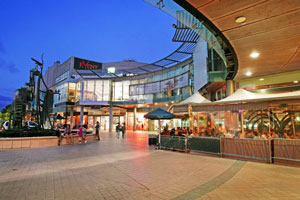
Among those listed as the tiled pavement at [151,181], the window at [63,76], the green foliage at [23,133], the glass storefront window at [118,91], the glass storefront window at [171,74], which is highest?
the window at [63,76]

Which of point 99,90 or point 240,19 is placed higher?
point 99,90

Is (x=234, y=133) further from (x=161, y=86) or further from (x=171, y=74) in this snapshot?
(x=161, y=86)

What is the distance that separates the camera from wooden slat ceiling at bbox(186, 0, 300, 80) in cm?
441

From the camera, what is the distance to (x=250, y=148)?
7.30m

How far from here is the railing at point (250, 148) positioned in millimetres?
6570

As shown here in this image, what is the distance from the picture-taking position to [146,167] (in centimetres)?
645

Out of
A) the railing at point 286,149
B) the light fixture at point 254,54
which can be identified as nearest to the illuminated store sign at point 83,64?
the light fixture at point 254,54

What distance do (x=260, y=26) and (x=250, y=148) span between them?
15.1 feet

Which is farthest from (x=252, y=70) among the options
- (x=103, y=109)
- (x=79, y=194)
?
(x=103, y=109)

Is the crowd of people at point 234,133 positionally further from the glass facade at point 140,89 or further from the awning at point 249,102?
the glass facade at point 140,89

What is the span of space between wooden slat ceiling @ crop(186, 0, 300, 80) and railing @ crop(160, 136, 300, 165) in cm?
359

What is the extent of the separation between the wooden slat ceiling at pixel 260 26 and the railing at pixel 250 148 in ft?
11.8

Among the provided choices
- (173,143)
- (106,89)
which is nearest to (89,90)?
(106,89)

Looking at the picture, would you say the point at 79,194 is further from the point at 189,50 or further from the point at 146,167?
the point at 189,50
